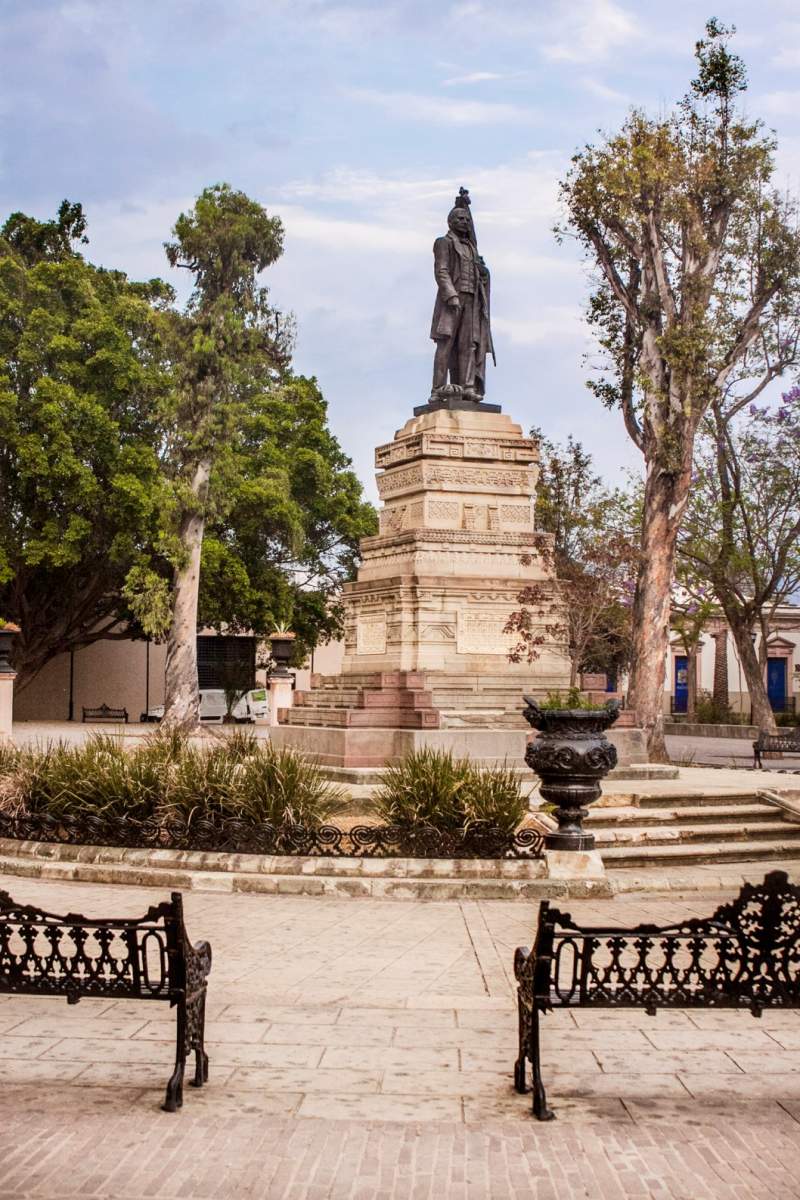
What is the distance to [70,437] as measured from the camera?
36.6 meters

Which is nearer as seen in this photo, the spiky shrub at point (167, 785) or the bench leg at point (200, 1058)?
the bench leg at point (200, 1058)

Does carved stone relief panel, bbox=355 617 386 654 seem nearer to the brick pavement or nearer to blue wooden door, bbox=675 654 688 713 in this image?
the brick pavement

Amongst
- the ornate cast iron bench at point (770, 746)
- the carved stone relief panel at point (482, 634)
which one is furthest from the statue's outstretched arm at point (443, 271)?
the ornate cast iron bench at point (770, 746)

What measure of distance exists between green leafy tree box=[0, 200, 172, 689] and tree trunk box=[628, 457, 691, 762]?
14.5 m

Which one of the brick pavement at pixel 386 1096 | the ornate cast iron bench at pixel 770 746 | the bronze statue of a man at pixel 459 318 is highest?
the bronze statue of a man at pixel 459 318

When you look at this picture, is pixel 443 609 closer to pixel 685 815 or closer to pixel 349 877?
pixel 685 815

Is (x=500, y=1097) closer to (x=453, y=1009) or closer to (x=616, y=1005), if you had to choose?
(x=616, y=1005)

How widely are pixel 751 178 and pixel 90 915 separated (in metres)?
20.7

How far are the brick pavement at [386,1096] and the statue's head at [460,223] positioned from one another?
1413 centimetres

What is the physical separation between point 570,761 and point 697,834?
2.83 m

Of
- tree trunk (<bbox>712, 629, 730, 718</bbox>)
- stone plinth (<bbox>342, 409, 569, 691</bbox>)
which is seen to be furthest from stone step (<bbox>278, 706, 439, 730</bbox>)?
tree trunk (<bbox>712, 629, 730, 718</bbox>)

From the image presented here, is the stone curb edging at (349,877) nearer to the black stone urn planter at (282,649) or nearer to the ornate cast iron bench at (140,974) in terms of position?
the ornate cast iron bench at (140,974)

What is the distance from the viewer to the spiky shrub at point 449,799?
1159cm

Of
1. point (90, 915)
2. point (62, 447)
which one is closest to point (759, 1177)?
point (90, 915)
